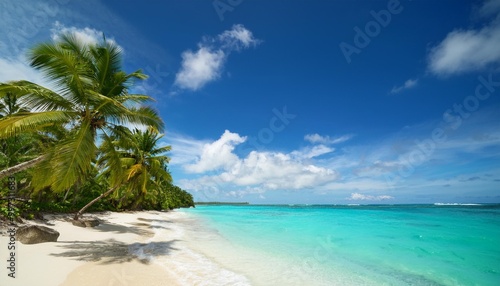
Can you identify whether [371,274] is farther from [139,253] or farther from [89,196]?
[89,196]

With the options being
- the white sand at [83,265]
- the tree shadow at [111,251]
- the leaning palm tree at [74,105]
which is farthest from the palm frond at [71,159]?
the tree shadow at [111,251]

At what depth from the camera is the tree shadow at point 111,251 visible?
728 cm

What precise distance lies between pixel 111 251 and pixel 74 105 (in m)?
4.90

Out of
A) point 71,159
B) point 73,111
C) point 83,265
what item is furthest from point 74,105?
point 83,265

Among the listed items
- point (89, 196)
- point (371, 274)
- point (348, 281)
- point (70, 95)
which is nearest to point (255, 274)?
point (348, 281)

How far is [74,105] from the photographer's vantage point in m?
7.63

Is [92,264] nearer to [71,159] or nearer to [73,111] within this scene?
[71,159]

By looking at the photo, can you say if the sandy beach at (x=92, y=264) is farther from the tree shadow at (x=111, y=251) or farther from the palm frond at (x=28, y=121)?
the palm frond at (x=28, y=121)

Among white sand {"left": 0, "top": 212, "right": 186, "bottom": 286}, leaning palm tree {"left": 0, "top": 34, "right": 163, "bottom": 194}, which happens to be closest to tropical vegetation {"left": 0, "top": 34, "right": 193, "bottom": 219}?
leaning palm tree {"left": 0, "top": 34, "right": 163, "bottom": 194}

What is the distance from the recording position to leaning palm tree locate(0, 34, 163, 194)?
6.38 metres

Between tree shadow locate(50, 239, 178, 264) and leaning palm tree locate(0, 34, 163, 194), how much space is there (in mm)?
2267

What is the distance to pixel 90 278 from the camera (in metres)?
5.48

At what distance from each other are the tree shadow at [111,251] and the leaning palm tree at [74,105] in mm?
2267

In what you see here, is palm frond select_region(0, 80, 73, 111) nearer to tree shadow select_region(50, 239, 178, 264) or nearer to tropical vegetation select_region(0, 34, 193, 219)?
tropical vegetation select_region(0, 34, 193, 219)
